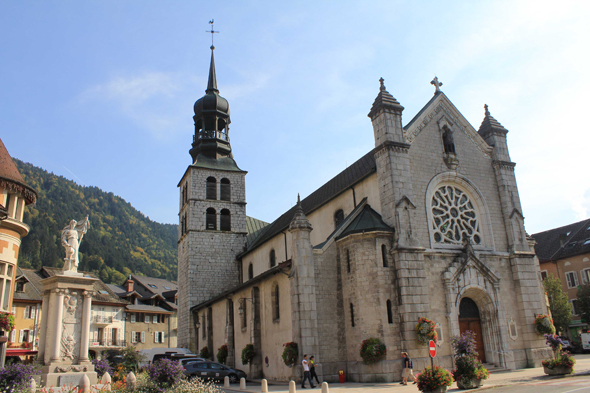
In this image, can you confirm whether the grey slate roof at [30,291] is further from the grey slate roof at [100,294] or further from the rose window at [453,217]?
the rose window at [453,217]

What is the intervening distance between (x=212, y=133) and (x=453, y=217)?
1057 inches

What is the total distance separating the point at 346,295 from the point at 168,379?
12.5 meters

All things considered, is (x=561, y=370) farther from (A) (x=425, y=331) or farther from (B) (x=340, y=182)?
(B) (x=340, y=182)

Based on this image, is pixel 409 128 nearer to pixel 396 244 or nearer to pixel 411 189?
pixel 411 189

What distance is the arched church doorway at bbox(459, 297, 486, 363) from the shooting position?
23853 millimetres

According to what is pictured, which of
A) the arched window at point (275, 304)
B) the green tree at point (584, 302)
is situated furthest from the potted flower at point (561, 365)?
the green tree at point (584, 302)

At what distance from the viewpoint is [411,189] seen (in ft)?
78.8

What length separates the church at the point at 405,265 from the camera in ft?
71.9

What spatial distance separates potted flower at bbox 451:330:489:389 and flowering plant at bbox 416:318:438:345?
11.5ft

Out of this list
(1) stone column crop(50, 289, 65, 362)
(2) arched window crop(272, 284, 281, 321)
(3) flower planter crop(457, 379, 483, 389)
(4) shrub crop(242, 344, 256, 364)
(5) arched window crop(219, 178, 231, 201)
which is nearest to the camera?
(1) stone column crop(50, 289, 65, 362)

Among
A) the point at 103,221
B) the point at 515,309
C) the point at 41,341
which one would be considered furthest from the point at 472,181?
the point at 103,221

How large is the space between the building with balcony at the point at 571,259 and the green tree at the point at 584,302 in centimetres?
188

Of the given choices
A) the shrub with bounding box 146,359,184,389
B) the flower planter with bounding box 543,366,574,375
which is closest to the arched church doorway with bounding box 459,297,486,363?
the flower planter with bounding box 543,366,574,375

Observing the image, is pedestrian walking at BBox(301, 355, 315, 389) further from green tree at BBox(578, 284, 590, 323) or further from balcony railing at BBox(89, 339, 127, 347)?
balcony railing at BBox(89, 339, 127, 347)
